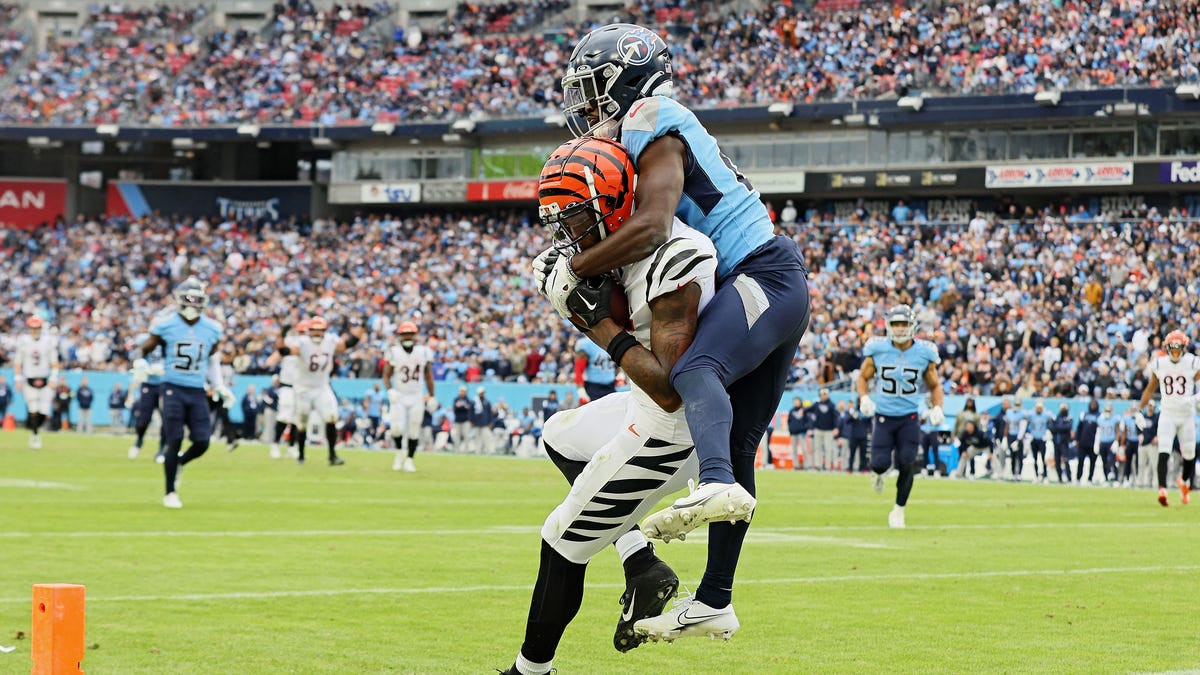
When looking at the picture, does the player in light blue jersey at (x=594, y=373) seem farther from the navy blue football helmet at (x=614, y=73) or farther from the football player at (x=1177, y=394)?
the navy blue football helmet at (x=614, y=73)

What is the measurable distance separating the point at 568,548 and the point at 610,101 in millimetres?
1482

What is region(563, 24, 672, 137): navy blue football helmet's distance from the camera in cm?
503

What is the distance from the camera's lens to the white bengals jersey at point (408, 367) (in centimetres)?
2111

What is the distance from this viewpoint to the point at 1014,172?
1468 inches

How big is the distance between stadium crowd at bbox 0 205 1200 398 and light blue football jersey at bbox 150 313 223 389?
1598 centimetres

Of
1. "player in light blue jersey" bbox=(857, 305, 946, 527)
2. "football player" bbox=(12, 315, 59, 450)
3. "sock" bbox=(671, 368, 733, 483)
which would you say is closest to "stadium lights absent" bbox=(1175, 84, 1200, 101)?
"player in light blue jersey" bbox=(857, 305, 946, 527)

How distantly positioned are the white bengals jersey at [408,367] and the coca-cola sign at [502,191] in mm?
22826

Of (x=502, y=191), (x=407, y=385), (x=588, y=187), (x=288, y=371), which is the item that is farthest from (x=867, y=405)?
(x=502, y=191)

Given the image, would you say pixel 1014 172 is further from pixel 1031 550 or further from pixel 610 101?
pixel 610 101

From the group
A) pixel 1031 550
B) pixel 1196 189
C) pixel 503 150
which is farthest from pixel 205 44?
pixel 1031 550

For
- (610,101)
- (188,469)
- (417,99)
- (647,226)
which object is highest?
(417,99)

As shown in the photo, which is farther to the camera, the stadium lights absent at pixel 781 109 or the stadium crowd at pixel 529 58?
the stadium lights absent at pixel 781 109

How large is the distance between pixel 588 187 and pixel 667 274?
36 cm

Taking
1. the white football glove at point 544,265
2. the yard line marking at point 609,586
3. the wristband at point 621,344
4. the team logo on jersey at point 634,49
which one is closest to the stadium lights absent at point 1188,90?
the yard line marking at point 609,586
